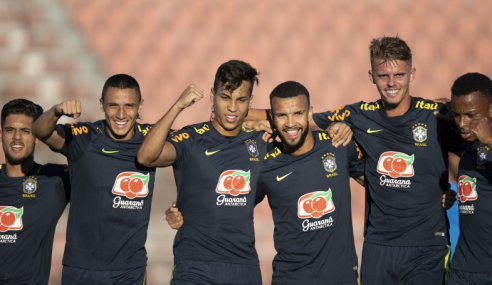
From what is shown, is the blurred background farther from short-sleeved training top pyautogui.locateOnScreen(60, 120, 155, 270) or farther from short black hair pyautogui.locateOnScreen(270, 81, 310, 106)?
short black hair pyautogui.locateOnScreen(270, 81, 310, 106)

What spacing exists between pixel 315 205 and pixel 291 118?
1.91ft

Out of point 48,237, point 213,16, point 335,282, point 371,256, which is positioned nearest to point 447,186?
point 371,256

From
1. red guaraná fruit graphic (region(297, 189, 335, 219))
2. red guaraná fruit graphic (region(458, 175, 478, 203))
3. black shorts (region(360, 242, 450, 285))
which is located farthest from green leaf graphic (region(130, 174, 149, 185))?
red guaraná fruit graphic (region(458, 175, 478, 203))

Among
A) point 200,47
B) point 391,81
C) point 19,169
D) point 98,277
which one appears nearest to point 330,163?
point 391,81

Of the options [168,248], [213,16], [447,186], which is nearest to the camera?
[447,186]

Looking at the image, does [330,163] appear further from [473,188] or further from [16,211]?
[16,211]

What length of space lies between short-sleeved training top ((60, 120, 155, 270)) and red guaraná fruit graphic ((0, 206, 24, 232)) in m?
0.44

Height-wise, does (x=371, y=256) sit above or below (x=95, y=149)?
below

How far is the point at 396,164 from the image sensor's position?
4.60 meters

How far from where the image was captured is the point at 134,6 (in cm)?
829

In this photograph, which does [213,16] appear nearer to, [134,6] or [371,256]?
[134,6]

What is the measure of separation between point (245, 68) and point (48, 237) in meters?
1.84

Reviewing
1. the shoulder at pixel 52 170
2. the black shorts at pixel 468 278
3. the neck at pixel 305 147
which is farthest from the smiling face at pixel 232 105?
the black shorts at pixel 468 278

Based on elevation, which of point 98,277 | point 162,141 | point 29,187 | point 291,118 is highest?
point 291,118
